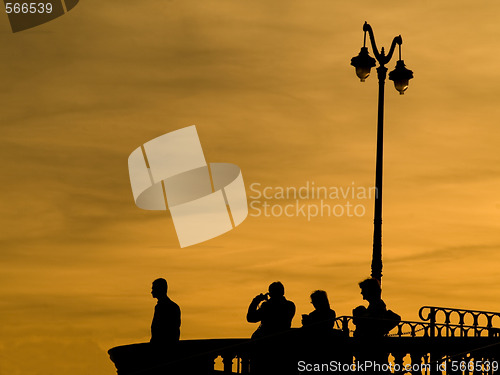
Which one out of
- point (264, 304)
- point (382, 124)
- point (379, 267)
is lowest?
point (264, 304)

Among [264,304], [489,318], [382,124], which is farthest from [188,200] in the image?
[264,304]

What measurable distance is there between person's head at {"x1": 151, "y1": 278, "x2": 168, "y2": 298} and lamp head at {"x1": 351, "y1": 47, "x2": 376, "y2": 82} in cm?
871

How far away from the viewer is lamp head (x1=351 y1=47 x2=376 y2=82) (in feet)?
69.7

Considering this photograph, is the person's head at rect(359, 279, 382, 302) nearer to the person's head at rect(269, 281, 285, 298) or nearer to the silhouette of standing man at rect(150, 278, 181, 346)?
the person's head at rect(269, 281, 285, 298)

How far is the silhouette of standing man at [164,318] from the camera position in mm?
14008

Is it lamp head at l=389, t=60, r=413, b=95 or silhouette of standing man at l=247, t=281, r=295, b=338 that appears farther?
lamp head at l=389, t=60, r=413, b=95

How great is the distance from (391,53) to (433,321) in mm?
6795

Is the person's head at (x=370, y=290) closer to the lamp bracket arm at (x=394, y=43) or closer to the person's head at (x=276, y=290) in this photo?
the person's head at (x=276, y=290)

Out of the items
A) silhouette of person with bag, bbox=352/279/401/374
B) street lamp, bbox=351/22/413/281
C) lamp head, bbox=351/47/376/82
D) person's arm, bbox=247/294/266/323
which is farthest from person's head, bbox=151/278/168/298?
lamp head, bbox=351/47/376/82

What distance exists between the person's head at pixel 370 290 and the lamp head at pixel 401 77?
802 centimetres

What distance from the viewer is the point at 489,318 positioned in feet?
59.6

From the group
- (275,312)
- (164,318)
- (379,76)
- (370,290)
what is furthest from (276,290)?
(379,76)

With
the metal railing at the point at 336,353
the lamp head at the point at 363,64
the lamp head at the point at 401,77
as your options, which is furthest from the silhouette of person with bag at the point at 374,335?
the lamp head at the point at 401,77

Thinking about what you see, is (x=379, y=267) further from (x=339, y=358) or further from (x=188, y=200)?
(x=188, y=200)
